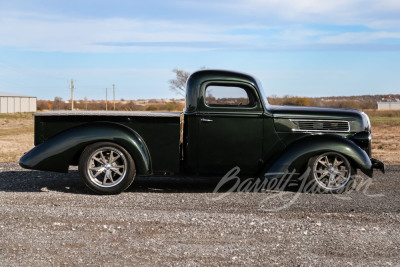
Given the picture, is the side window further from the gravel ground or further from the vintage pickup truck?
the gravel ground

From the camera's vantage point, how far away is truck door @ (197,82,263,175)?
770 cm

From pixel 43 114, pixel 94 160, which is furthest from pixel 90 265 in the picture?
pixel 43 114

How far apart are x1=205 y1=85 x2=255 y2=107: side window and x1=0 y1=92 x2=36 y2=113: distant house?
84057mm

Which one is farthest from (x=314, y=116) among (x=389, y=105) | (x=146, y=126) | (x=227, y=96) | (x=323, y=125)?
(x=389, y=105)

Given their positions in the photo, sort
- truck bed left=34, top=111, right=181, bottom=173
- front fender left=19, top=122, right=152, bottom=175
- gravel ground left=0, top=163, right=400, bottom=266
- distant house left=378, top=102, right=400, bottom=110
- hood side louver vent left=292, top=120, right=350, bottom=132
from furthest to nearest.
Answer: distant house left=378, top=102, right=400, bottom=110, hood side louver vent left=292, top=120, right=350, bottom=132, truck bed left=34, top=111, right=181, bottom=173, front fender left=19, top=122, right=152, bottom=175, gravel ground left=0, top=163, right=400, bottom=266

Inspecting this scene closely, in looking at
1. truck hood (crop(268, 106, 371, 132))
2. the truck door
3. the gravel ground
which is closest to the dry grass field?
truck hood (crop(268, 106, 371, 132))

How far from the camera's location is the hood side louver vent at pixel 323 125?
7.97m

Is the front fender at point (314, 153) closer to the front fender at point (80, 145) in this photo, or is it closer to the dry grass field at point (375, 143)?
the front fender at point (80, 145)

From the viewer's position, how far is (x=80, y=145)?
761 centimetres

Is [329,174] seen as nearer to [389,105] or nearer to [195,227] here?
[195,227]

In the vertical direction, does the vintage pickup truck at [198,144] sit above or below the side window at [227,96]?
below

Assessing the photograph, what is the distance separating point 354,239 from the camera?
5.25 metres

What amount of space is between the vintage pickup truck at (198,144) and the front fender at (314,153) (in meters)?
0.02

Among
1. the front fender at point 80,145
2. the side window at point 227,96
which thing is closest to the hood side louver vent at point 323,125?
the side window at point 227,96
